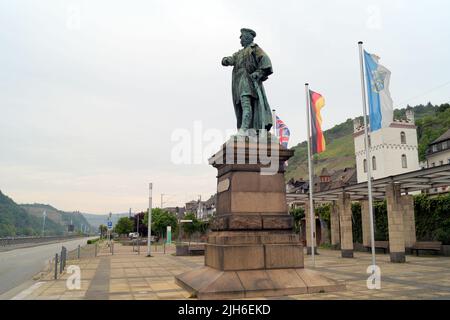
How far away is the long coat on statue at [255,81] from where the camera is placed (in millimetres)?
11273

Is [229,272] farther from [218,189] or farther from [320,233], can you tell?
[320,233]

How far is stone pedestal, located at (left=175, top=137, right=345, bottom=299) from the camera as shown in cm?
893

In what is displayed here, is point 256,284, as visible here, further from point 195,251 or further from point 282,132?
point 195,251

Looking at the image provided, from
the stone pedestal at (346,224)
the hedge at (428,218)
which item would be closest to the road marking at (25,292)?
the stone pedestal at (346,224)

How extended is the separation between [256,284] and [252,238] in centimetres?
117

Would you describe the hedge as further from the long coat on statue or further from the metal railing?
the metal railing

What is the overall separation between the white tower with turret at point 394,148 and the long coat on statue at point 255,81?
4921 cm

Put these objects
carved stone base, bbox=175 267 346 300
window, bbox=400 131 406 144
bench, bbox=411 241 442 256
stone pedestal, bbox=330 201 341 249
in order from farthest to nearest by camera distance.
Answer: window, bbox=400 131 406 144, stone pedestal, bbox=330 201 341 249, bench, bbox=411 241 442 256, carved stone base, bbox=175 267 346 300

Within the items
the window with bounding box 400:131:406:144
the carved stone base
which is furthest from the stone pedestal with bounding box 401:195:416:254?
the window with bounding box 400:131:406:144

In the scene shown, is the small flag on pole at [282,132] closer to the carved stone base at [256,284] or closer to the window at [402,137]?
the carved stone base at [256,284]

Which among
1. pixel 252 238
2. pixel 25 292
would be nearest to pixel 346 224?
pixel 252 238

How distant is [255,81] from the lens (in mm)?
11391
